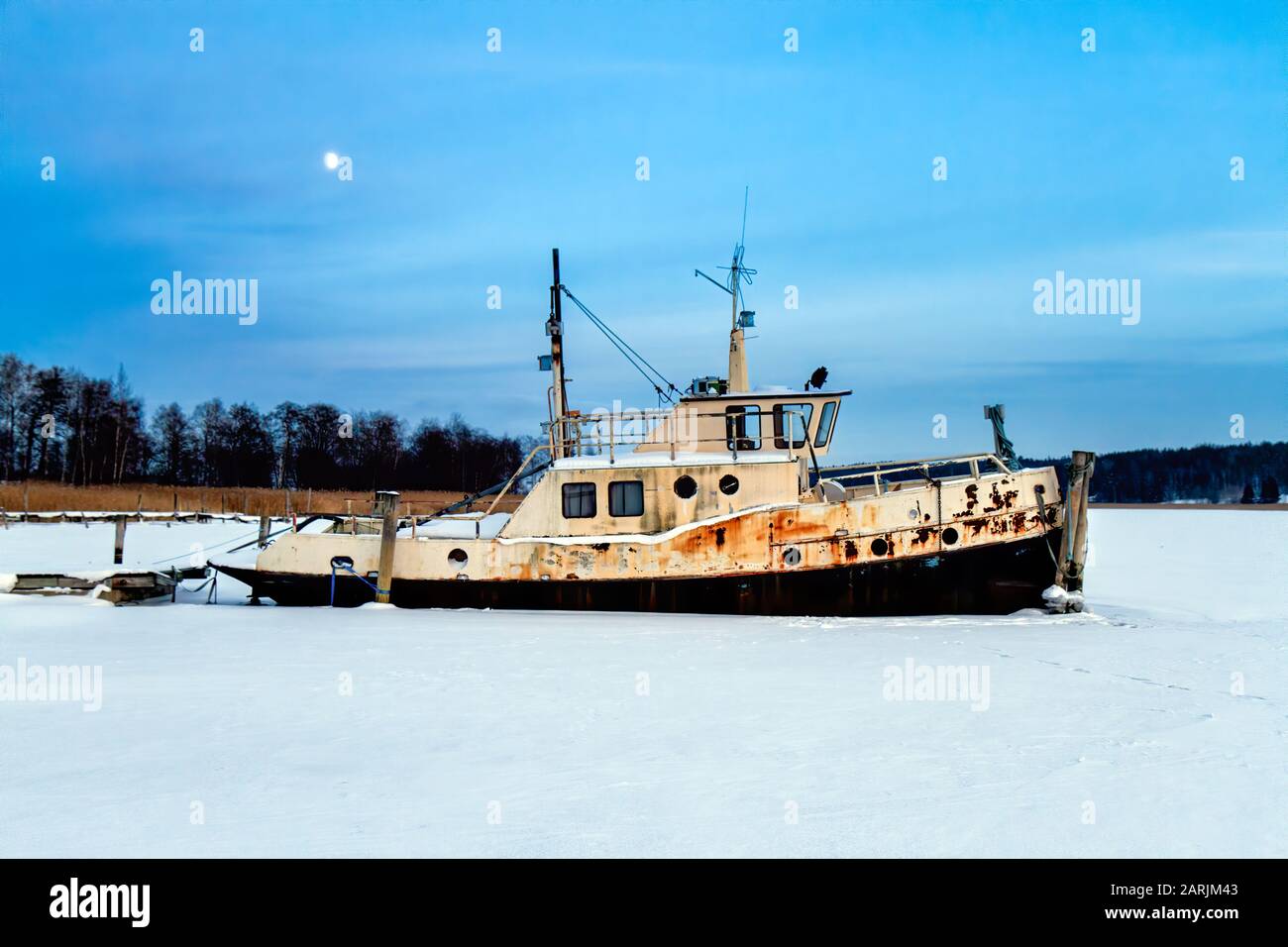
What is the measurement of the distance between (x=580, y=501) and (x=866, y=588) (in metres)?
4.99

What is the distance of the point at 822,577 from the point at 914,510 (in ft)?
5.96

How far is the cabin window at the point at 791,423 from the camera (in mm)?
15164

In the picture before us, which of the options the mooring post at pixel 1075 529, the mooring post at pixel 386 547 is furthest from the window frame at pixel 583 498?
the mooring post at pixel 1075 529

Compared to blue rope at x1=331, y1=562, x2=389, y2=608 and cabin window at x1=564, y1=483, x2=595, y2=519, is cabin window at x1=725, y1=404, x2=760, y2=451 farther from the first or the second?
blue rope at x1=331, y1=562, x2=389, y2=608

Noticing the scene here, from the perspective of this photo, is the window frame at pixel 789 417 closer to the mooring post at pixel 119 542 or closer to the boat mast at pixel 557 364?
the boat mast at pixel 557 364

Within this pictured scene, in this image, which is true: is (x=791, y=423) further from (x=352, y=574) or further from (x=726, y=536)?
(x=352, y=574)

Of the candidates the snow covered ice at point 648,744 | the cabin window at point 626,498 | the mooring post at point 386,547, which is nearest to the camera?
the snow covered ice at point 648,744

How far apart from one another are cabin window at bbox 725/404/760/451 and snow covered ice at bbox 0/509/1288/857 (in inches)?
169

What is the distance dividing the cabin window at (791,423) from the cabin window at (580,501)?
3.48 metres

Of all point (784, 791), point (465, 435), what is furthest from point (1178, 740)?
point (465, 435)

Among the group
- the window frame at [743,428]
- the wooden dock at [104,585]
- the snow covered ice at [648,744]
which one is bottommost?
the snow covered ice at [648,744]

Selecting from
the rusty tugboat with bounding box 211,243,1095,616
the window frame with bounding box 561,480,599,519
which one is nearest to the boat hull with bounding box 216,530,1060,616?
the rusty tugboat with bounding box 211,243,1095,616

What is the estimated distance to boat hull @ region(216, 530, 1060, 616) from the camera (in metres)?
13.5
